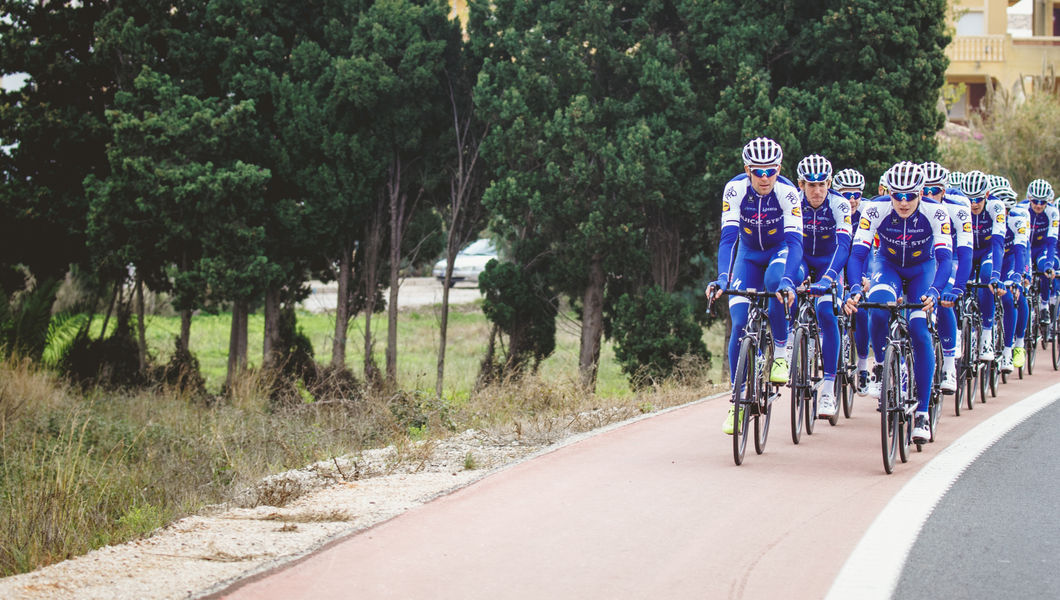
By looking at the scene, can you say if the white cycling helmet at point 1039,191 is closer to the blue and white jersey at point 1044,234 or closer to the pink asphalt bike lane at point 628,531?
the blue and white jersey at point 1044,234

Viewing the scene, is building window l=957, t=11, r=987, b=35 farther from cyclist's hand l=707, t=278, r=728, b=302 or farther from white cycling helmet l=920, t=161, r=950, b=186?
cyclist's hand l=707, t=278, r=728, b=302

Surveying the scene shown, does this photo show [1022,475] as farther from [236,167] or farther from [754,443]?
[236,167]

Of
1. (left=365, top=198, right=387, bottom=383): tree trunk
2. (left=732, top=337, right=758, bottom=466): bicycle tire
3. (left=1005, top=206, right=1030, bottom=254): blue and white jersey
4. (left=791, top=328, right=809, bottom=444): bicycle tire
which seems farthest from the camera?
(left=365, top=198, right=387, bottom=383): tree trunk

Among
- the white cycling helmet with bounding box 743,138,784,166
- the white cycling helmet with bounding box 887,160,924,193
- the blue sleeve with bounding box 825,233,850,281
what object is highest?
the white cycling helmet with bounding box 743,138,784,166

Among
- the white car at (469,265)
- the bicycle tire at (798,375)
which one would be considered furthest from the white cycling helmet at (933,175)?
the white car at (469,265)

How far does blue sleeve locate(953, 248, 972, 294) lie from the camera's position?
10953 mm

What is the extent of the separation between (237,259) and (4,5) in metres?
6.72

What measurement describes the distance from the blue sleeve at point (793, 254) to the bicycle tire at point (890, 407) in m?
0.92

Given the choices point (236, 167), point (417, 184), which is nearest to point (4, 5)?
point (236, 167)

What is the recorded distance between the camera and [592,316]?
71.6 ft

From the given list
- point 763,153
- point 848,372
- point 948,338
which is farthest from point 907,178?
point 848,372

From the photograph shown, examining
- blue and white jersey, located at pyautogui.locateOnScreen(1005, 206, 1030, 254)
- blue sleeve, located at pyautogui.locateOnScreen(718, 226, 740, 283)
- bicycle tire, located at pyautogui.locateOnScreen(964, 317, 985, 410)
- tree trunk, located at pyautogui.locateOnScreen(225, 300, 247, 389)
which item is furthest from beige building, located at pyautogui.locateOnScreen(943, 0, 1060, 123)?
blue sleeve, located at pyautogui.locateOnScreen(718, 226, 740, 283)

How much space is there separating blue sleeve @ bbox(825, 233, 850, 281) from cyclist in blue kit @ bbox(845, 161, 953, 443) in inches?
9.5

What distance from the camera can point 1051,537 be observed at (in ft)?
22.8
